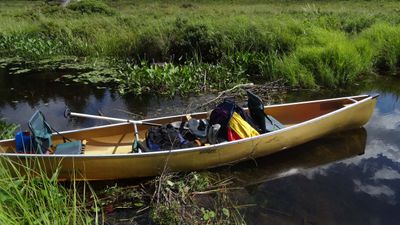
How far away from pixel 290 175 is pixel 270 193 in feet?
2.08

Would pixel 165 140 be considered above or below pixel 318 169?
above

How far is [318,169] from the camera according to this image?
19.7 feet

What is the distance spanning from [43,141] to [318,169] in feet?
13.1

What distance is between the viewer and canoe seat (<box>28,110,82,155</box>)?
5.40 metres

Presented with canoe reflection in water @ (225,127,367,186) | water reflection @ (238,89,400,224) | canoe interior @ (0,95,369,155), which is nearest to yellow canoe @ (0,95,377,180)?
canoe interior @ (0,95,369,155)

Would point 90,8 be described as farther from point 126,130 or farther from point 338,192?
point 338,192

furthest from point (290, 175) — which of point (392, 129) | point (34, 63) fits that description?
point (34, 63)

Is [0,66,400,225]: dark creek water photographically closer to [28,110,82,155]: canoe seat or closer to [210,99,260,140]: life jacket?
[210,99,260,140]: life jacket

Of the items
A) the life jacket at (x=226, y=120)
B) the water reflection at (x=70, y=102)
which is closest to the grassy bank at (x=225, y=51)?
the water reflection at (x=70, y=102)

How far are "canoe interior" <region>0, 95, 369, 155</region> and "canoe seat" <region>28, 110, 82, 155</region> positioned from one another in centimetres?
34

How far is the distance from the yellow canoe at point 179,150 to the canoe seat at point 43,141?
26 centimetres

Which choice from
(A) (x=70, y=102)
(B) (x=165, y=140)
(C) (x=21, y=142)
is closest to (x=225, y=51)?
(A) (x=70, y=102)

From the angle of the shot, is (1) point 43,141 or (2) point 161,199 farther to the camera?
(1) point 43,141

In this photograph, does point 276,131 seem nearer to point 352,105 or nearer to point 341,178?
point 341,178
